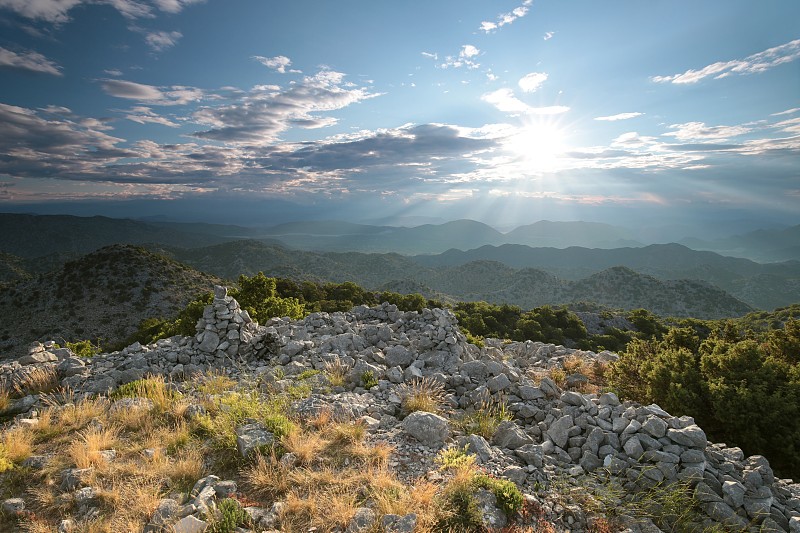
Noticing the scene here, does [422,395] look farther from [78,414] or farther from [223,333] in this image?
[223,333]

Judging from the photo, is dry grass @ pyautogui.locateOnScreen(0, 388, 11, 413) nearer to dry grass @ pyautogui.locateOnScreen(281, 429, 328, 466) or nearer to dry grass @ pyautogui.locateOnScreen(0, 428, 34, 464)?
dry grass @ pyautogui.locateOnScreen(0, 428, 34, 464)

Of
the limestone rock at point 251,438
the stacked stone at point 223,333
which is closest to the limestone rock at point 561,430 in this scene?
the limestone rock at point 251,438

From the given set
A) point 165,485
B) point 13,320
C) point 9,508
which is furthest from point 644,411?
point 13,320

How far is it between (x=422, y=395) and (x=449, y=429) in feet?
4.67

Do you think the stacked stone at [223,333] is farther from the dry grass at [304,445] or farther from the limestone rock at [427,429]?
the limestone rock at [427,429]

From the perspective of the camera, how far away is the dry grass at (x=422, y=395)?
9.53 meters

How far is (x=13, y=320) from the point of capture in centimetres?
6700

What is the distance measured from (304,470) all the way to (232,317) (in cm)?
929

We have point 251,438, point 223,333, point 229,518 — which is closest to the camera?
point 229,518

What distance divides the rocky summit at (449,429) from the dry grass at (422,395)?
149 millimetres

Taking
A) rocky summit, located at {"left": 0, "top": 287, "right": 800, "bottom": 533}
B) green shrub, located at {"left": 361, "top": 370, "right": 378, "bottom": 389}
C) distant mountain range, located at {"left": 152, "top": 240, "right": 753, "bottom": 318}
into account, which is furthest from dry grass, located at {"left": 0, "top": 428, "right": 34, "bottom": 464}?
distant mountain range, located at {"left": 152, "top": 240, "right": 753, "bottom": 318}

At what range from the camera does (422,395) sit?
32.6 ft

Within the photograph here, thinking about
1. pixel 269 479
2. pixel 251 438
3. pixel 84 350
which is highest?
pixel 251 438

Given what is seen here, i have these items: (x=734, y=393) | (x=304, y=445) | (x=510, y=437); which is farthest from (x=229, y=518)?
(x=734, y=393)
